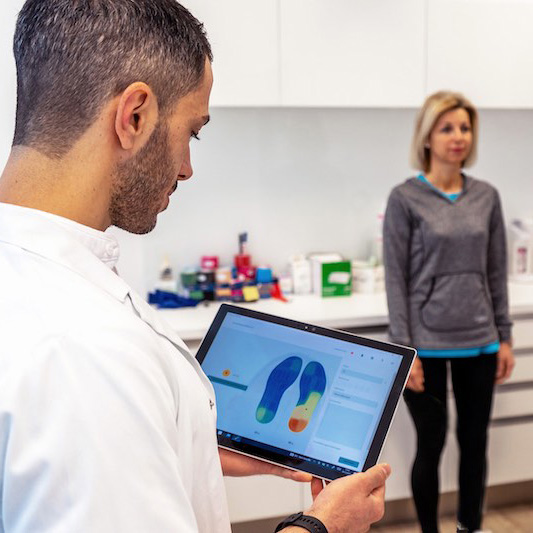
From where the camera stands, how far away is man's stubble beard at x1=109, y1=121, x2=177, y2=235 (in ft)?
2.34

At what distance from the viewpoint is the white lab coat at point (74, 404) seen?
551mm

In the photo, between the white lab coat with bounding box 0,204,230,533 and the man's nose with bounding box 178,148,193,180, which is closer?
the white lab coat with bounding box 0,204,230,533

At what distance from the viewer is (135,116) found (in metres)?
0.69

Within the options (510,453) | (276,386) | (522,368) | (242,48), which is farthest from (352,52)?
(276,386)

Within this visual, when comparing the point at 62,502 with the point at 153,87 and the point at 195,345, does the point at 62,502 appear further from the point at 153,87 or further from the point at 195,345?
the point at 195,345

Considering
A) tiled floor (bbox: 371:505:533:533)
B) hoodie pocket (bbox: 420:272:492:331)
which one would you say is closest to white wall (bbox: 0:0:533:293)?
hoodie pocket (bbox: 420:272:492:331)

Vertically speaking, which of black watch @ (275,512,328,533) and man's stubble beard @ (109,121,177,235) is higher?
man's stubble beard @ (109,121,177,235)

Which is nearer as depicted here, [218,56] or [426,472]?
[426,472]

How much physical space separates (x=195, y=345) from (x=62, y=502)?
1601mm

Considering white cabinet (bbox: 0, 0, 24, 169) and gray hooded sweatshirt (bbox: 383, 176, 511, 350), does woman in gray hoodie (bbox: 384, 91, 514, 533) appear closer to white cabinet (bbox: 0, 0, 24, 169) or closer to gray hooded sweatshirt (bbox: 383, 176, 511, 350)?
gray hooded sweatshirt (bbox: 383, 176, 511, 350)

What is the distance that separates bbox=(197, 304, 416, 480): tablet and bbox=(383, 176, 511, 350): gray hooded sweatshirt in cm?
100

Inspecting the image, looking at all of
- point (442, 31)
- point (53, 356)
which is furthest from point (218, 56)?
point (53, 356)

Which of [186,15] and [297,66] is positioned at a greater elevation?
[297,66]

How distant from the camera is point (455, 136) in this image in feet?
6.88
